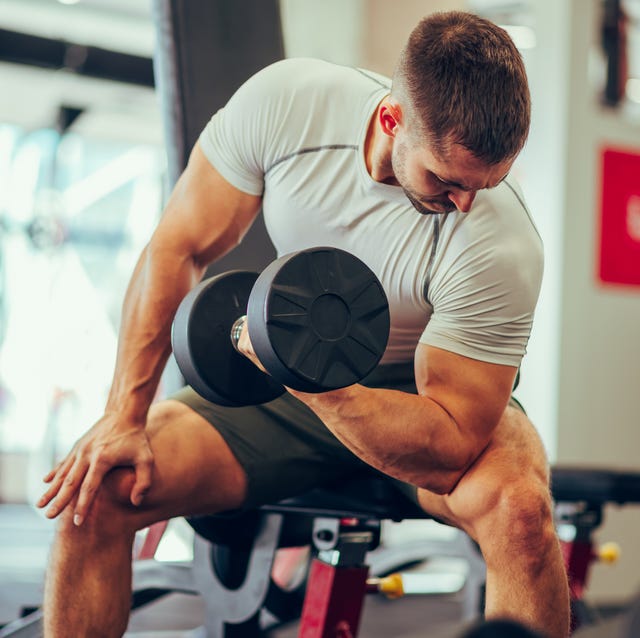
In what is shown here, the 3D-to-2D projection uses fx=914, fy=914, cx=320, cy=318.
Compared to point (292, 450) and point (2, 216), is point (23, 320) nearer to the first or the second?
point (2, 216)

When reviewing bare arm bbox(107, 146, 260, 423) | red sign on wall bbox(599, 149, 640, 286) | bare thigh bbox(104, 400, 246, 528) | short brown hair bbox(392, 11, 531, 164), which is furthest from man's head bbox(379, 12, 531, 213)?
red sign on wall bbox(599, 149, 640, 286)

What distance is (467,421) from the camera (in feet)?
4.48

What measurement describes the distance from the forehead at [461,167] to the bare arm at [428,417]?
0.87ft

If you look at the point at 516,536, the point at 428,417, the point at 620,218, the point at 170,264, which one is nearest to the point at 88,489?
the point at 170,264

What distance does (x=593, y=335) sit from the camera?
3584 mm

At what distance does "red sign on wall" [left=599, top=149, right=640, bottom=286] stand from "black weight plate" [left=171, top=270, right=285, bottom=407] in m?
2.57

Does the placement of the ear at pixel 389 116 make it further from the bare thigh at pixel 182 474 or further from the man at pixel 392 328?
the bare thigh at pixel 182 474

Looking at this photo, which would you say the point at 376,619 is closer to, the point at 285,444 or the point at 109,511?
the point at 285,444

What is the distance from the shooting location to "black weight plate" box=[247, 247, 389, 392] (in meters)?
1.09

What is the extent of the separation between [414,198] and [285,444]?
0.47m

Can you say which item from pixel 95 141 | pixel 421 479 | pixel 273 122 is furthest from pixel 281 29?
pixel 95 141

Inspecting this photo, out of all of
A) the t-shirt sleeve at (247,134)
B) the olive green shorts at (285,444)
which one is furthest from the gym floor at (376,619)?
the t-shirt sleeve at (247,134)

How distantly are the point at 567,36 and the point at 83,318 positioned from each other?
12.7 feet

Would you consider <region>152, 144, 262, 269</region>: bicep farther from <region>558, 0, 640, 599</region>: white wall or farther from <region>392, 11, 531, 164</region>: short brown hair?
<region>558, 0, 640, 599</region>: white wall
